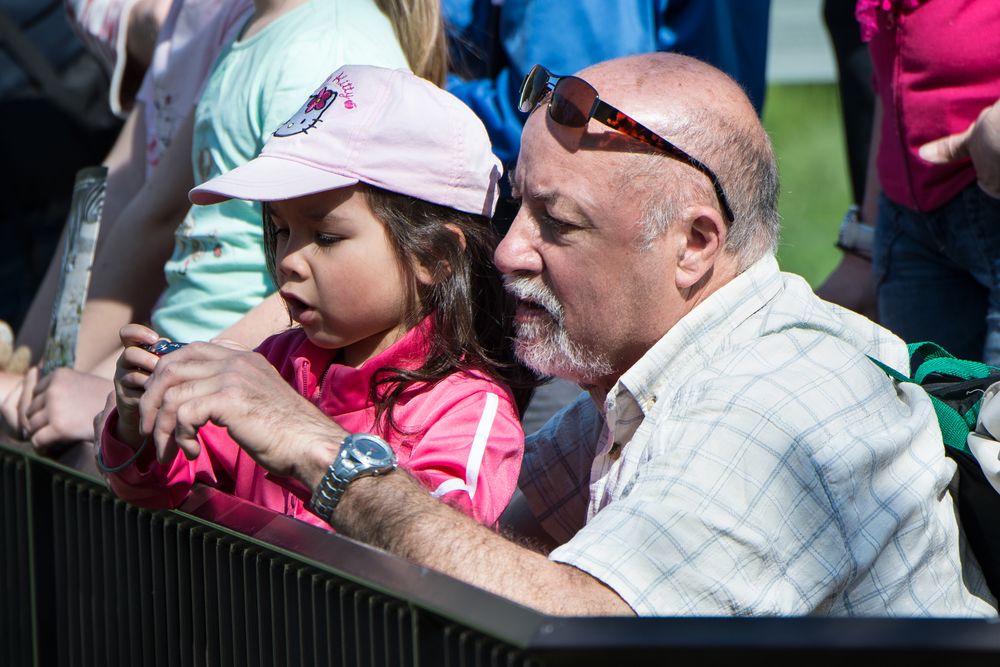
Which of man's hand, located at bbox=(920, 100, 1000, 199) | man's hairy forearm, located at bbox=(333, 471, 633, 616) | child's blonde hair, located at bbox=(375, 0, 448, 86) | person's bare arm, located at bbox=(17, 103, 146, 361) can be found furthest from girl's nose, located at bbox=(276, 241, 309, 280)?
person's bare arm, located at bbox=(17, 103, 146, 361)

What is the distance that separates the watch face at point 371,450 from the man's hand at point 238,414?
0.12 feet

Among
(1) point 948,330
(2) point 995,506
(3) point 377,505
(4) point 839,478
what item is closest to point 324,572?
(3) point 377,505

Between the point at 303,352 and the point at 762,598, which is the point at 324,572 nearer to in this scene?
the point at 762,598

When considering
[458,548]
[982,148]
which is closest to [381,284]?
[458,548]

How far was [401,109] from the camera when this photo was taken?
2479 mm

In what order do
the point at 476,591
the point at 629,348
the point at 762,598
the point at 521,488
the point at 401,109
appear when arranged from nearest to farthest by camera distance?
the point at 476,591, the point at 762,598, the point at 629,348, the point at 401,109, the point at 521,488

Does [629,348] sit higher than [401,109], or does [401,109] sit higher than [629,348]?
[401,109]

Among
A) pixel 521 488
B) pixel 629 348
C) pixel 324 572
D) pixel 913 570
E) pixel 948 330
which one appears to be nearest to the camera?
pixel 324 572

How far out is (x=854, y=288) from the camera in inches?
154

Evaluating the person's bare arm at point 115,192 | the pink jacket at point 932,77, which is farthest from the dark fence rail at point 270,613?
the pink jacket at point 932,77

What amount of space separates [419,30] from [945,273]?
1368mm

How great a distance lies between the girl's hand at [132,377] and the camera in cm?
224

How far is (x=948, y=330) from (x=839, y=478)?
4.98 ft

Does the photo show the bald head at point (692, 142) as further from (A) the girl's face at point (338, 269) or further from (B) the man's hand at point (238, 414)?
(B) the man's hand at point (238, 414)
